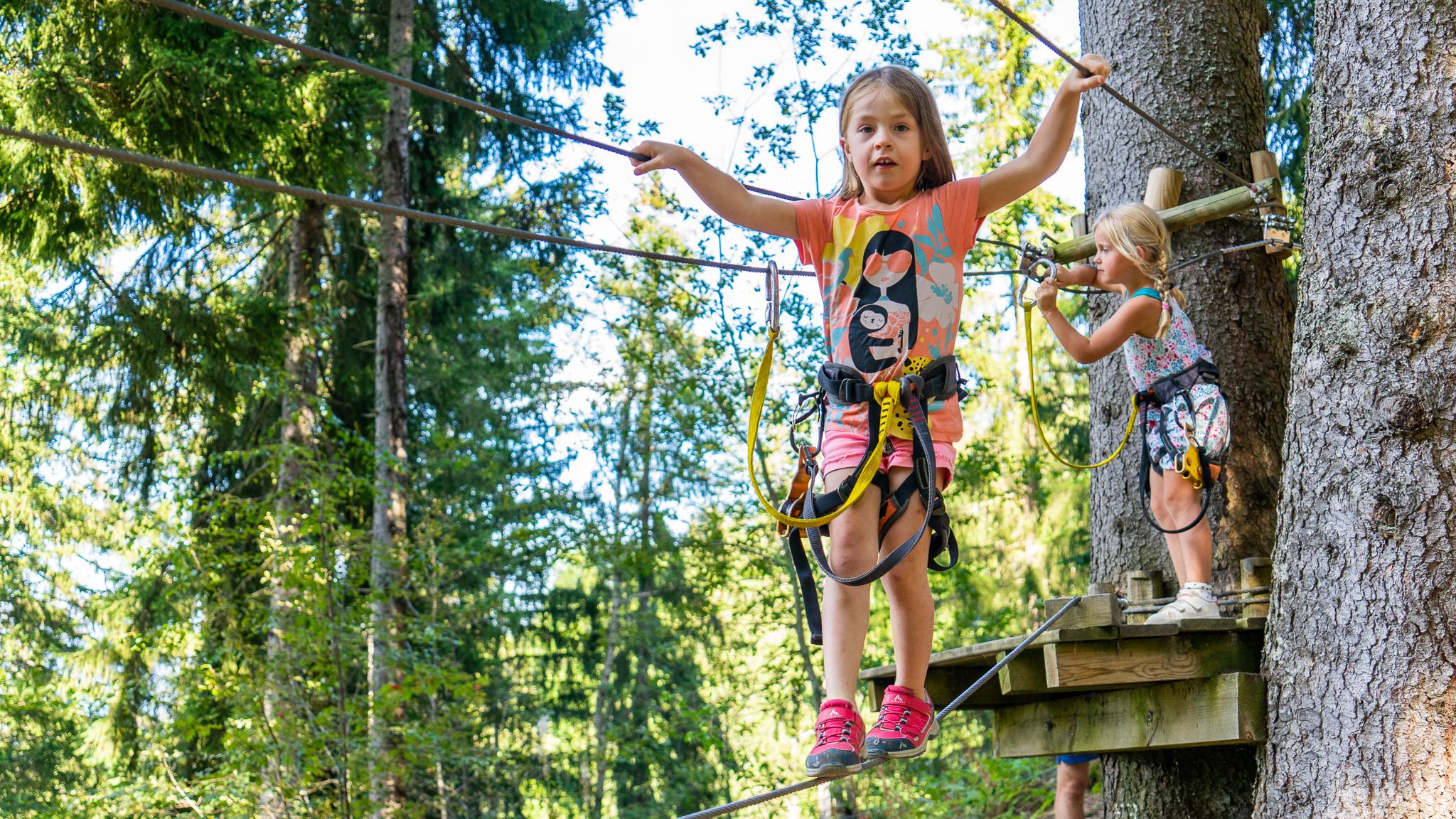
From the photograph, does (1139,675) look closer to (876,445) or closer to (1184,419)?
(1184,419)

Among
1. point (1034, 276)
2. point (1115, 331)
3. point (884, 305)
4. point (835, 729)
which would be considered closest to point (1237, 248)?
point (1115, 331)

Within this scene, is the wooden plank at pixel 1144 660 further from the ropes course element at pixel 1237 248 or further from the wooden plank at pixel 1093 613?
the ropes course element at pixel 1237 248

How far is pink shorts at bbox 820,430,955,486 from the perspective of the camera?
2594mm

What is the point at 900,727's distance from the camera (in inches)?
103

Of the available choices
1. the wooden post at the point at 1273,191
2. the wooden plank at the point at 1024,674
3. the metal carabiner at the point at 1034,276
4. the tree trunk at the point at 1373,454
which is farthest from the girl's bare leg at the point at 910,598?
the wooden post at the point at 1273,191

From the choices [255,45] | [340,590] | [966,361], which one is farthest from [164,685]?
[966,361]

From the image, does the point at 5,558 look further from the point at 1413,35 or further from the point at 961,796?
the point at 1413,35

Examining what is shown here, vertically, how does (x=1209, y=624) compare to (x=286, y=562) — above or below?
below

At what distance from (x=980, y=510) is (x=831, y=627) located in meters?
11.7

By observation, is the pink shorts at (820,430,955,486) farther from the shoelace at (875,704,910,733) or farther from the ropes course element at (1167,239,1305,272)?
the ropes course element at (1167,239,1305,272)

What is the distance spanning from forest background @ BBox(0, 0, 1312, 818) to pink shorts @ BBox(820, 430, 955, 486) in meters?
5.12

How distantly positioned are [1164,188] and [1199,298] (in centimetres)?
36

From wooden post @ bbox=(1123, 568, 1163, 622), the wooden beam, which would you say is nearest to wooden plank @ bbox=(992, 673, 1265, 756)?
wooden post @ bbox=(1123, 568, 1163, 622)

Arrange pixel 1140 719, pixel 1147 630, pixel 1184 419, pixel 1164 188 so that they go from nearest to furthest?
pixel 1147 630 → pixel 1140 719 → pixel 1184 419 → pixel 1164 188
